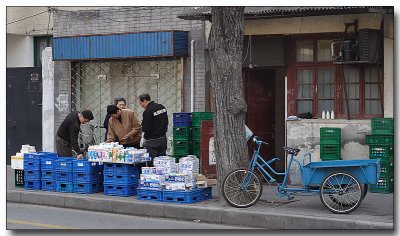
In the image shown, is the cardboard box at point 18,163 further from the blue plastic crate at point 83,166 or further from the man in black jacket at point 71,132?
the blue plastic crate at point 83,166

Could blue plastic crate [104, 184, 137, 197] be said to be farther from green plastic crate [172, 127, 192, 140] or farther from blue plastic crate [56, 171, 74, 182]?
green plastic crate [172, 127, 192, 140]

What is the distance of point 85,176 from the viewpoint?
1358cm

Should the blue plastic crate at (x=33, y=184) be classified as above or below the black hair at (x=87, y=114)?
below

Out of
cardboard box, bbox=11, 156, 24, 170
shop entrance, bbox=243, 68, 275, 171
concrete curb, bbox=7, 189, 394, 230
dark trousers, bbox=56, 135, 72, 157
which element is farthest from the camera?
shop entrance, bbox=243, 68, 275, 171

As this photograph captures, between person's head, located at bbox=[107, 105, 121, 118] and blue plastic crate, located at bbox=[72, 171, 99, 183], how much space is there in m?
1.12

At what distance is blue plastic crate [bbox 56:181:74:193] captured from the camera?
13.8 m

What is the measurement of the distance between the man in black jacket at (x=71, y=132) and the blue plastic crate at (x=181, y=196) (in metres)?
2.23

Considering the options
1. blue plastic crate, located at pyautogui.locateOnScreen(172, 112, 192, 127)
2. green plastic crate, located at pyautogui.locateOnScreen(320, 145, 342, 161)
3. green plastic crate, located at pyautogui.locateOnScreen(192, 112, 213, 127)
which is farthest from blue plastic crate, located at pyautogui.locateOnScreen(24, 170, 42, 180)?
green plastic crate, located at pyautogui.locateOnScreen(320, 145, 342, 161)

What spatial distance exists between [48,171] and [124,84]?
3.99 m

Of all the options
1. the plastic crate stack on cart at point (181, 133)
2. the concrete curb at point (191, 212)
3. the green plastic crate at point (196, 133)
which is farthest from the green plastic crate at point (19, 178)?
the green plastic crate at point (196, 133)

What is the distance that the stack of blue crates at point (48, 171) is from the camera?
45.8 ft

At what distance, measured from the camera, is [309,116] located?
1479 cm

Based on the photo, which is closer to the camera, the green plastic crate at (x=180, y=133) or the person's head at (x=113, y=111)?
the person's head at (x=113, y=111)

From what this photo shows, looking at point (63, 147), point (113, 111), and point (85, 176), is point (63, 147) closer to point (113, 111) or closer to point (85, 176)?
point (85, 176)
